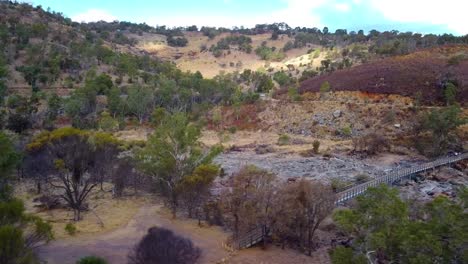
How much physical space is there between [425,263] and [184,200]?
64.2 feet

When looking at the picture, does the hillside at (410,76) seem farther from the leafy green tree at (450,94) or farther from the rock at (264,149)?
the rock at (264,149)

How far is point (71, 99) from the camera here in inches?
2746

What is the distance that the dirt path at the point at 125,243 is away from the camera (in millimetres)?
23812

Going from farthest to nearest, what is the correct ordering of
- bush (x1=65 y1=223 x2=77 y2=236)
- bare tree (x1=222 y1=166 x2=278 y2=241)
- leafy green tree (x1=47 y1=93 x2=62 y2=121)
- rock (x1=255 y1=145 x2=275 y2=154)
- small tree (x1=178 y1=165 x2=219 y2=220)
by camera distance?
leafy green tree (x1=47 y1=93 x2=62 y2=121) → rock (x1=255 y1=145 x2=275 y2=154) → small tree (x1=178 y1=165 x2=219 y2=220) → bush (x1=65 y1=223 x2=77 y2=236) → bare tree (x1=222 y1=166 x2=278 y2=241)

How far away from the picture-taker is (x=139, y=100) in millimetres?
74125

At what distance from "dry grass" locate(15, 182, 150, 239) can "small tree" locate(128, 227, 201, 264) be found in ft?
26.4

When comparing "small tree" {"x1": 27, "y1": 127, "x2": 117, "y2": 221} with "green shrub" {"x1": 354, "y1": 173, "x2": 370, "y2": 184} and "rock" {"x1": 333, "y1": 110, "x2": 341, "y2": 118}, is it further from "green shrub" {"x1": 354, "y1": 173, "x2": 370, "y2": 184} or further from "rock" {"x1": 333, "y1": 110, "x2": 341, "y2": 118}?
"rock" {"x1": 333, "y1": 110, "x2": 341, "y2": 118}

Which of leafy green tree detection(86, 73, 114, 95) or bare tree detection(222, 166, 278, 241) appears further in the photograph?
leafy green tree detection(86, 73, 114, 95)

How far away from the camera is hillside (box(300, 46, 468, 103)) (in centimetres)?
7081

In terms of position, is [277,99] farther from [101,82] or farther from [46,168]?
[46,168]

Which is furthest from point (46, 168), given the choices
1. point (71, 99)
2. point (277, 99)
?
point (277, 99)

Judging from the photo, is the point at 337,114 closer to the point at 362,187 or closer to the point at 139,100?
the point at 139,100

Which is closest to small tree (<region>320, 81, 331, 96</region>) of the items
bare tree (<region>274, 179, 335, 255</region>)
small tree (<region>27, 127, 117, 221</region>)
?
small tree (<region>27, 127, 117, 221</region>)

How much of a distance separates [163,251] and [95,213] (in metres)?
13.8
